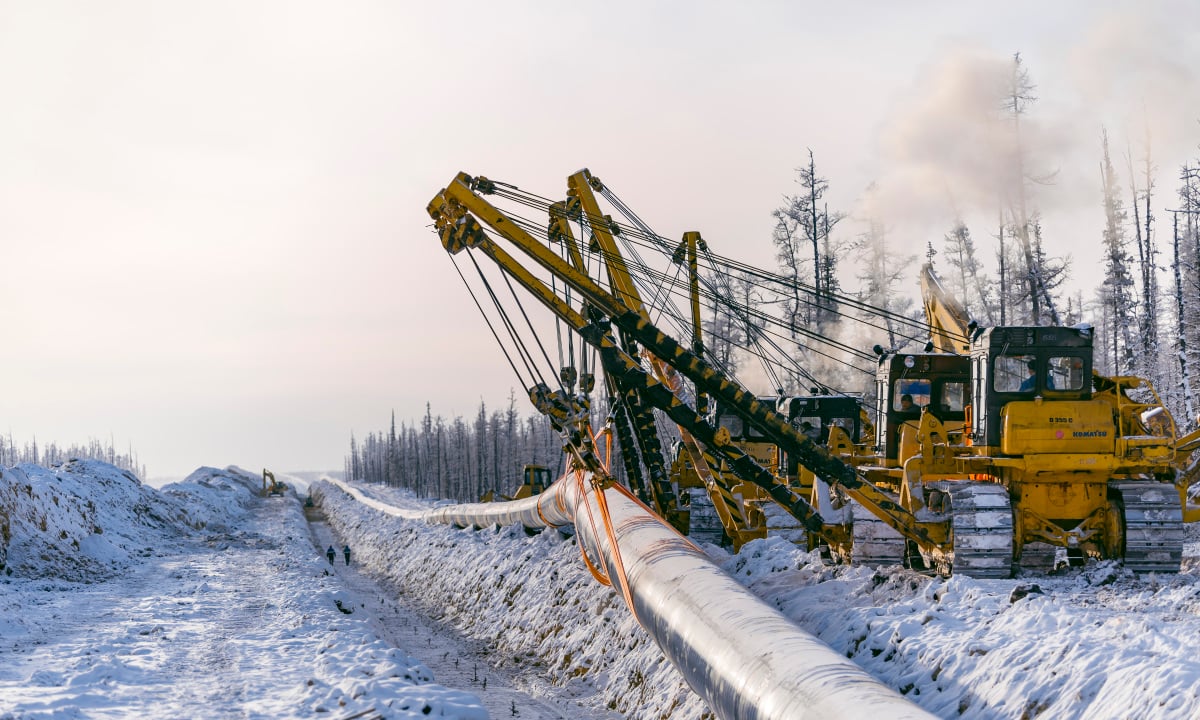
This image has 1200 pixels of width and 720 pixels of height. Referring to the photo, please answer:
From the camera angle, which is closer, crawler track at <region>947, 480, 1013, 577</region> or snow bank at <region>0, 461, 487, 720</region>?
snow bank at <region>0, 461, 487, 720</region>

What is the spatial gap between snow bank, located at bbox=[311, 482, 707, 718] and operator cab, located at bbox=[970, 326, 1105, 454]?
7.16 m

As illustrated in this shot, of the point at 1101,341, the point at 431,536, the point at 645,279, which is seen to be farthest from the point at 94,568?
the point at 1101,341

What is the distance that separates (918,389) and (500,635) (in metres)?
10.4

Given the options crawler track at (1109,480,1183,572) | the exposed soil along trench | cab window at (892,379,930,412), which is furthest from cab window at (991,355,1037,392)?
the exposed soil along trench

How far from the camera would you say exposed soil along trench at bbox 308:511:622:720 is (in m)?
12.1

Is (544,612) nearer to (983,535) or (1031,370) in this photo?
(983,535)

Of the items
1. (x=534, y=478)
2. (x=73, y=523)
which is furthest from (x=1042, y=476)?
(x=73, y=523)

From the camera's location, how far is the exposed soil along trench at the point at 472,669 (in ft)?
39.7

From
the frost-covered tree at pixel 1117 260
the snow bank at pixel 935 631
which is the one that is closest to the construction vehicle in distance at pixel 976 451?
the snow bank at pixel 935 631

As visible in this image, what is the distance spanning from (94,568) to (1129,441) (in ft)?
79.7

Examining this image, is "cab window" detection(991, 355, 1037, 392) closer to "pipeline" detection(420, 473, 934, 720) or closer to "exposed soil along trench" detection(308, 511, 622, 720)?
"pipeline" detection(420, 473, 934, 720)

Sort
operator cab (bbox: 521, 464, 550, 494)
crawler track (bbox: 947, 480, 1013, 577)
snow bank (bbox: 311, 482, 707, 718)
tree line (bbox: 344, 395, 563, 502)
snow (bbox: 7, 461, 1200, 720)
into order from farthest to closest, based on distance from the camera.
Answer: tree line (bbox: 344, 395, 563, 502) → operator cab (bbox: 521, 464, 550, 494) → crawler track (bbox: 947, 480, 1013, 577) → snow bank (bbox: 311, 482, 707, 718) → snow (bbox: 7, 461, 1200, 720)

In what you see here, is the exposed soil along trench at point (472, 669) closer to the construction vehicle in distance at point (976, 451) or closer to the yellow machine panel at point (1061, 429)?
the construction vehicle in distance at point (976, 451)

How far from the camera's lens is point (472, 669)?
14.8m
